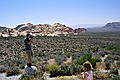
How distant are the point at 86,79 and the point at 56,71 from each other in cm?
640

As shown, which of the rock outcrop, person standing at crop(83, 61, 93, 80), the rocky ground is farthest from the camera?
the rock outcrop

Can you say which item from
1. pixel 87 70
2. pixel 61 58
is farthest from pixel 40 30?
pixel 87 70

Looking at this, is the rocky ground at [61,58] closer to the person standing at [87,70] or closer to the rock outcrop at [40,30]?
the person standing at [87,70]

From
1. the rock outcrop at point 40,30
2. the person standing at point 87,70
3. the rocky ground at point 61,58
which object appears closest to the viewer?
the person standing at point 87,70

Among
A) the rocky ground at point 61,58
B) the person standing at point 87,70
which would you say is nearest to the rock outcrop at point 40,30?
the rocky ground at point 61,58

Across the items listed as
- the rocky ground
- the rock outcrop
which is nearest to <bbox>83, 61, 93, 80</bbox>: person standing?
the rocky ground

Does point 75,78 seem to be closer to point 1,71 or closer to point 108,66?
point 108,66

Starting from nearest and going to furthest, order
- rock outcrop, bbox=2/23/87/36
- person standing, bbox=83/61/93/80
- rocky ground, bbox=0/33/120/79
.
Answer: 1. person standing, bbox=83/61/93/80
2. rocky ground, bbox=0/33/120/79
3. rock outcrop, bbox=2/23/87/36

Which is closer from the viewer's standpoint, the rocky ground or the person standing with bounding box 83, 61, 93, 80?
the person standing with bounding box 83, 61, 93, 80

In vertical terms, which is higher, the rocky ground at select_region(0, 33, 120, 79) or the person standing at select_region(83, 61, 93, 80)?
the person standing at select_region(83, 61, 93, 80)

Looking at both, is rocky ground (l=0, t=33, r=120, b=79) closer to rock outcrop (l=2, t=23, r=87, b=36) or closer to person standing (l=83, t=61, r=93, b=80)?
person standing (l=83, t=61, r=93, b=80)

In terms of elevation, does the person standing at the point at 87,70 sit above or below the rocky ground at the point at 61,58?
above

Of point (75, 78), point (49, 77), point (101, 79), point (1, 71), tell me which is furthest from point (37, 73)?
point (1, 71)

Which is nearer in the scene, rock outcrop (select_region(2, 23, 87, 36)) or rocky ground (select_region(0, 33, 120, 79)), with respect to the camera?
rocky ground (select_region(0, 33, 120, 79))
